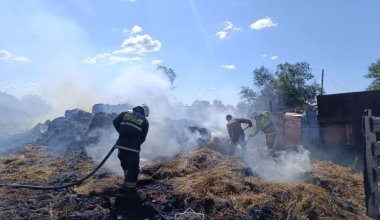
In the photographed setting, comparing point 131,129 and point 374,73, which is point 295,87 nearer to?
point 374,73

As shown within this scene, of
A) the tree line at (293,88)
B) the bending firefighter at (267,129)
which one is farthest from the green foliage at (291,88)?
the bending firefighter at (267,129)

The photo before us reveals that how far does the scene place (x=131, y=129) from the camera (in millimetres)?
6719

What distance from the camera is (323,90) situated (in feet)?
112

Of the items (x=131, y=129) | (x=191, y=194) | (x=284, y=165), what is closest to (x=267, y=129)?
(x=284, y=165)

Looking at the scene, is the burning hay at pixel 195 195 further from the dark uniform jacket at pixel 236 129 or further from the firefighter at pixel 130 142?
the dark uniform jacket at pixel 236 129

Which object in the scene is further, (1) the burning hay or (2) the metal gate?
(1) the burning hay

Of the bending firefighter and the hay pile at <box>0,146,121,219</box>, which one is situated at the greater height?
the bending firefighter

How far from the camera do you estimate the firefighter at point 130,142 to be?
6.50 meters

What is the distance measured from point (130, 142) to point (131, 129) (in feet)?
0.81

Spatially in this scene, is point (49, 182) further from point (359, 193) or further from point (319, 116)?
point (319, 116)

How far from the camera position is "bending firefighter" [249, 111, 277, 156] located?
40.2ft

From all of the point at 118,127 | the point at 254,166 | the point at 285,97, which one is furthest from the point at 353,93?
the point at 285,97

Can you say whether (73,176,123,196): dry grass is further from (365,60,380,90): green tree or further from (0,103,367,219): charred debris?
(365,60,380,90): green tree

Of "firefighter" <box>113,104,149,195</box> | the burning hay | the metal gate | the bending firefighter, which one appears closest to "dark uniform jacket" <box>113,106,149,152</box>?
"firefighter" <box>113,104,149,195</box>
